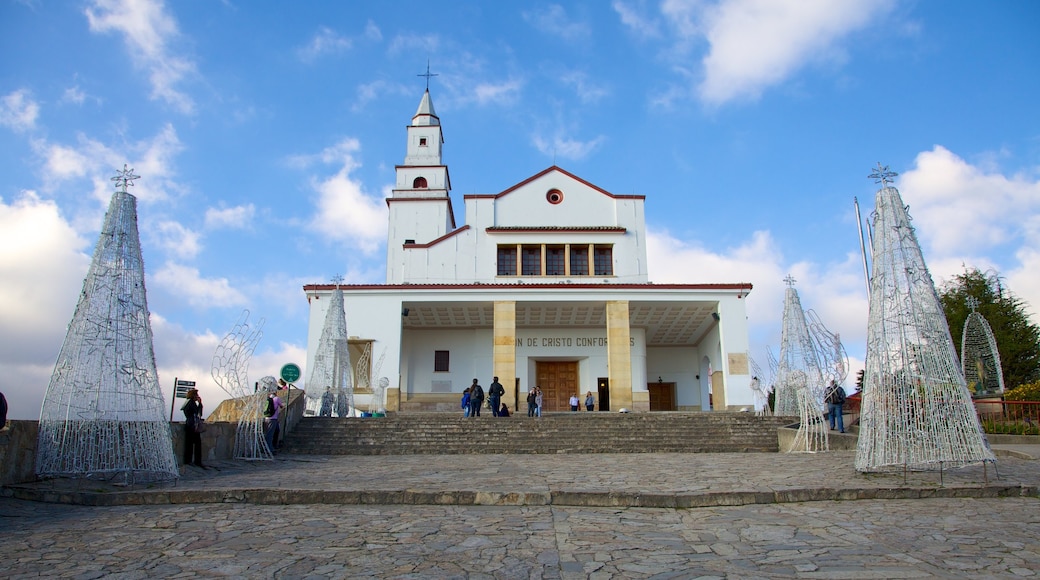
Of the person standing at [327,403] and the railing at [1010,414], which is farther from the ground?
the person standing at [327,403]

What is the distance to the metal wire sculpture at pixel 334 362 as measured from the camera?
19.4 m

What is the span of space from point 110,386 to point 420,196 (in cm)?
2711

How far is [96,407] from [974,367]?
26823 mm

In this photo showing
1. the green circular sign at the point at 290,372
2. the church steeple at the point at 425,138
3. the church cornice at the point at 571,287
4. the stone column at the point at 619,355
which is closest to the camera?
the green circular sign at the point at 290,372

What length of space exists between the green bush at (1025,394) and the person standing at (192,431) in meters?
22.0

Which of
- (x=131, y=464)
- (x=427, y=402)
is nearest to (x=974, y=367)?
(x=427, y=402)

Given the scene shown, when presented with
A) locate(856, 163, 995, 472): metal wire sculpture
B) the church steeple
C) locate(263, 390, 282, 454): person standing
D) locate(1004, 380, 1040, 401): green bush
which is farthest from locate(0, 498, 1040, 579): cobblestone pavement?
the church steeple

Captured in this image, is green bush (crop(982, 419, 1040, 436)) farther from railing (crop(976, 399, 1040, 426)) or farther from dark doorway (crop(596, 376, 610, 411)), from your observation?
dark doorway (crop(596, 376, 610, 411))

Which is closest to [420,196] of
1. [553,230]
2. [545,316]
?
[553,230]

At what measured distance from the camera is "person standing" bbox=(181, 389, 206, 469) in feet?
38.4

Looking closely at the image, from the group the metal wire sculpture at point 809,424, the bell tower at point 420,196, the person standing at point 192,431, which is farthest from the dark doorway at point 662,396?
the person standing at point 192,431

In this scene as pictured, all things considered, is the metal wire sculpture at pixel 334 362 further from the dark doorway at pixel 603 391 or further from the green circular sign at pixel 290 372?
the dark doorway at pixel 603 391

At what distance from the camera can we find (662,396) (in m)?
32.5

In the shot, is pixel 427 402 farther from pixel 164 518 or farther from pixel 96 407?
pixel 164 518
